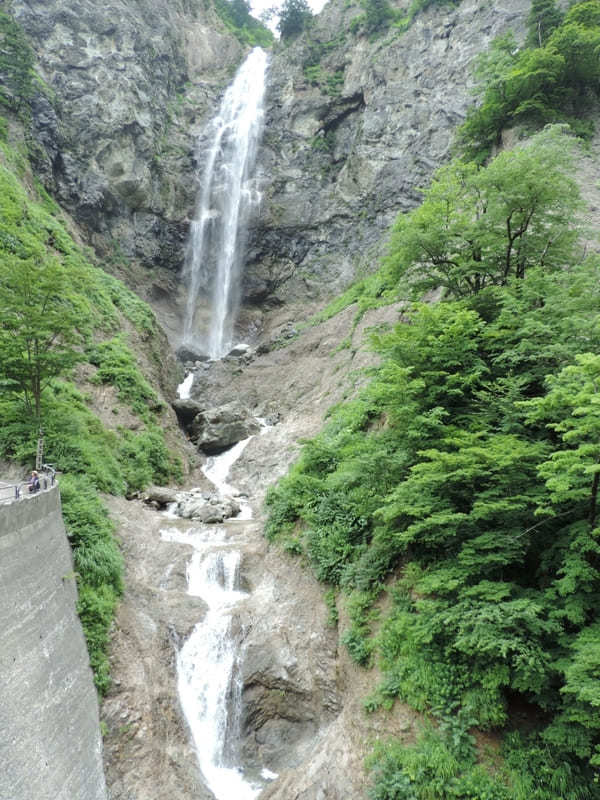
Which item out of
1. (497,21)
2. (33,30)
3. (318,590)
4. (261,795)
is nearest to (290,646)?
(318,590)

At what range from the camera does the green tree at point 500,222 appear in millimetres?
12117

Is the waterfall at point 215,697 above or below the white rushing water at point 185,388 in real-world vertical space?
below

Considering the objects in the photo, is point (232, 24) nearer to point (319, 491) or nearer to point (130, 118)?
point (130, 118)

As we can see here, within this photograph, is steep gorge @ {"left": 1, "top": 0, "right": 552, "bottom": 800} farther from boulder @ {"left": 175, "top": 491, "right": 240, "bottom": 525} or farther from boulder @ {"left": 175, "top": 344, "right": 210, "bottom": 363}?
boulder @ {"left": 175, "top": 344, "right": 210, "bottom": 363}

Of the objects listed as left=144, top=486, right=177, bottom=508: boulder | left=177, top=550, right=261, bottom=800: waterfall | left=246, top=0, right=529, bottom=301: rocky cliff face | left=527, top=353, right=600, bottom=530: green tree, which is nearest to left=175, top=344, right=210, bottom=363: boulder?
left=246, top=0, right=529, bottom=301: rocky cliff face

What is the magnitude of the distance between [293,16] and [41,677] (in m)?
71.2

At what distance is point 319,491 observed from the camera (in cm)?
1495

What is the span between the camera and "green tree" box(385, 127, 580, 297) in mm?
12117

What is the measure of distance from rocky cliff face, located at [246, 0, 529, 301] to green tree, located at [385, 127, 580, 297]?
1047 inches

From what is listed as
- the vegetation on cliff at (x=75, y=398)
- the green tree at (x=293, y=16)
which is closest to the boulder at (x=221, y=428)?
the vegetation on cliff at (x=75, y=398)

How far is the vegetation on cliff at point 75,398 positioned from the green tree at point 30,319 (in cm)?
3

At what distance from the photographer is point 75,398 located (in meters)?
20.8

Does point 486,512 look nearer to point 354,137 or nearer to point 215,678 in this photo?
point 215,678

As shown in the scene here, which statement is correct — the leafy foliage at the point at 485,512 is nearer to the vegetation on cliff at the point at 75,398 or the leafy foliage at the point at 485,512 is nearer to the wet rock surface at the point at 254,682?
the wet rock surface at the point at 254,682
